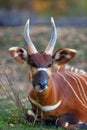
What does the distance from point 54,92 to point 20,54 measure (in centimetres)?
67

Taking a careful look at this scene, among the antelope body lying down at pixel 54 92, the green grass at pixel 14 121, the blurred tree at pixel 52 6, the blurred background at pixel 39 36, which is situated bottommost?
the blurred tree at pixel 52 6

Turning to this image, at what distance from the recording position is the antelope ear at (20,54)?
389 inches

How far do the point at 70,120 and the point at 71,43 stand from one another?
949cm

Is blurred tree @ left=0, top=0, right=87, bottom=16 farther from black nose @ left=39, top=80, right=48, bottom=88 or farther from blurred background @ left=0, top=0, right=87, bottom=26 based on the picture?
black nose @ left=39, top=80, right=48, bottom=88

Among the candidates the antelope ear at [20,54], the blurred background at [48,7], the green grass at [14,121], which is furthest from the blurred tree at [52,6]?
the antelope ear at [20,54]

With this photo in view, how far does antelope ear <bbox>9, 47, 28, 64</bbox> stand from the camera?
389 inches

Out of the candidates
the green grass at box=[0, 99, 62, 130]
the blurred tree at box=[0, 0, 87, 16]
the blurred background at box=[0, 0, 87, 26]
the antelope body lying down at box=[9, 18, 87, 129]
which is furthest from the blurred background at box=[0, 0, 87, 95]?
the blurred tree at box=[0, 0, 87, 16]

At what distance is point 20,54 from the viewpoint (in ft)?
32.5

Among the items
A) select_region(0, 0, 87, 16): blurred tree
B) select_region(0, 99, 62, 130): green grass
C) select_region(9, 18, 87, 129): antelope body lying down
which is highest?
select_region(9, 18, 87, 129): antelope body lying down

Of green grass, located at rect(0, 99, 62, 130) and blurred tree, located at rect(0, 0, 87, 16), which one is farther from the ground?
green grass, located at rect(0, 99, 62, 130)

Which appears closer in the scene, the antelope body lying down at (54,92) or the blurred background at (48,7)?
the antelope body lying down at (54,92)

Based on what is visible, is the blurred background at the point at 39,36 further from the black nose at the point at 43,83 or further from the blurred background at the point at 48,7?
the blurred background at the point at 48,7

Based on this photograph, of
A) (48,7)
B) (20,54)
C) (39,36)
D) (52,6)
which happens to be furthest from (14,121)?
(52,6)

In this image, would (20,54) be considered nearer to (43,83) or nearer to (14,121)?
(43,83)
